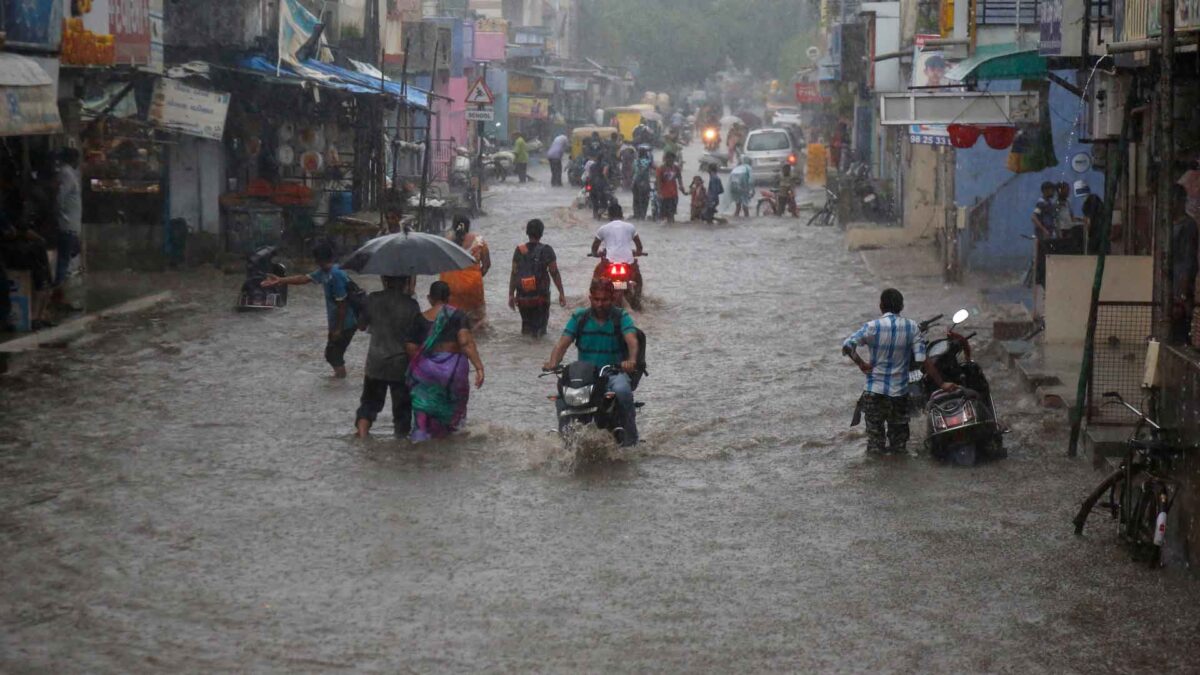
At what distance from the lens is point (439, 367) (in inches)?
456

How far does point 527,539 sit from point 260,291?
10506mm

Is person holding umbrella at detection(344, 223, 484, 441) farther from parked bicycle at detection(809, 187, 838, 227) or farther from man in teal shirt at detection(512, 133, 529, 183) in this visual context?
man in teal shirt at detection(512, 133, 529, 183)

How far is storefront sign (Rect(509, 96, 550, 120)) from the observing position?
65000mm

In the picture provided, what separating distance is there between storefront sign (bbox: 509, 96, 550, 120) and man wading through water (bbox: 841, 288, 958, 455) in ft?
178

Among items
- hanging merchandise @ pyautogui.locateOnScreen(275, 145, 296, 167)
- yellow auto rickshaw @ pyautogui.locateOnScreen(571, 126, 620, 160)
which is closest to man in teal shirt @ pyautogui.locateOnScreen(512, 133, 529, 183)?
yellow auto rickshaw @ pyautogui.locateOnScreen(571, 126, 620, 160)

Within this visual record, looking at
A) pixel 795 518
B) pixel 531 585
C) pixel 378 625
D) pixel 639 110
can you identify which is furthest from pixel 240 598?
pixel 639 110

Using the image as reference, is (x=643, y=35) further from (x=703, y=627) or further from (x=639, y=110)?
(x=703, y=627)

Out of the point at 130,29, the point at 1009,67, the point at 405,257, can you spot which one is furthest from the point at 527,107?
the point at 405,257

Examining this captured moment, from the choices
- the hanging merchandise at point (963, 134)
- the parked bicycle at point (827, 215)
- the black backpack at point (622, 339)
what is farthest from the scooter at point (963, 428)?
the parked bicycle at point (827, 215)

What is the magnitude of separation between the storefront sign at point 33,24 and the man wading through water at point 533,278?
5.07 metres

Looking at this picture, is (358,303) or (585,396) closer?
(585,396)

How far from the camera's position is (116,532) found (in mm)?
9188

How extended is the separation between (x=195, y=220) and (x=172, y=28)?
9.11 ft

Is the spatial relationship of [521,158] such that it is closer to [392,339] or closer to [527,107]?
[527,107]
